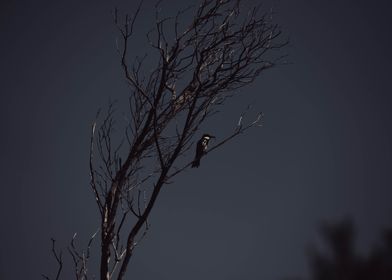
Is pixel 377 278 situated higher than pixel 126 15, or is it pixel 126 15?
pixel 126 15

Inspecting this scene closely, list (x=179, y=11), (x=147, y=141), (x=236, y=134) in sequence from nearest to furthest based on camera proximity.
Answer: (x=236, y=134)
(x=147, y=141)
(x=179, y=11)

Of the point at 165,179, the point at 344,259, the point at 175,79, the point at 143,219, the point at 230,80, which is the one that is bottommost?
the point at 344,259

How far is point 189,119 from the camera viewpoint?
1913 millimetres

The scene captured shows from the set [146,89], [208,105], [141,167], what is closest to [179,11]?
[146,89]

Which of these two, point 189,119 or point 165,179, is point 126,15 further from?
point 165,179

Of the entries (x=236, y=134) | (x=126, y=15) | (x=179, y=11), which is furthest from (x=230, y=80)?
(x=126, y=15)

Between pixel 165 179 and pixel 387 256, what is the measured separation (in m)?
3.25

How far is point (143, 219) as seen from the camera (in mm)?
1763

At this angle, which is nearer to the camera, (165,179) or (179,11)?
(165,179)

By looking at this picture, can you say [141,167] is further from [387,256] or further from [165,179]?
[387,256]

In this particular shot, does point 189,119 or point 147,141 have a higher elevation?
point 147,141

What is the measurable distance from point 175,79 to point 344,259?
3.16m

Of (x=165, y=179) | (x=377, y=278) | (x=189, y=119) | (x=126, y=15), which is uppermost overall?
(x=126, y=15)

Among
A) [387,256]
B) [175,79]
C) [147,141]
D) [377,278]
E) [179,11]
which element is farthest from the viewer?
[387,256]
